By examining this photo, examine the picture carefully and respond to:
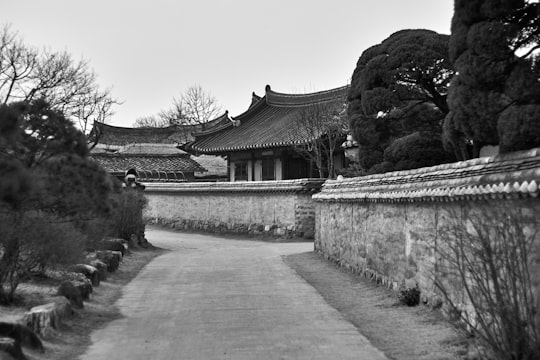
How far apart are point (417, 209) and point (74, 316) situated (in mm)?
5377

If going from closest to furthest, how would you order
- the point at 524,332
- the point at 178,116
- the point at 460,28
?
the point at 524,332, the point at 460,28, the point at 178,116

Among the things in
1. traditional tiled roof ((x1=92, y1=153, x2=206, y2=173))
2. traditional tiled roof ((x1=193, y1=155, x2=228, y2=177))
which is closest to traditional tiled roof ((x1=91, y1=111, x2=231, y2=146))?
traditional tiled roof ((x1=193, y1=155, x2=228, y2=177))

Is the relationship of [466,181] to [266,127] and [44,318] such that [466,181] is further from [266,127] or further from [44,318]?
[266,127]

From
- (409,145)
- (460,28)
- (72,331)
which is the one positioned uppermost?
(460,28)

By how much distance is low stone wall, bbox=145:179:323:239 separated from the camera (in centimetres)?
2792

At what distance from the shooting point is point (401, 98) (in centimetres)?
1669

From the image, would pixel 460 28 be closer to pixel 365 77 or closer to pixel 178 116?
pixel 365 77

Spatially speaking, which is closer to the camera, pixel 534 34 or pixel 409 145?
pixel 534 34

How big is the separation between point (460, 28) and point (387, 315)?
14.5 feet

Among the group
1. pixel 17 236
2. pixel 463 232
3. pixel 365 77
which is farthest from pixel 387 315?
pixel 365 77

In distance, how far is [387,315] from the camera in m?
10.3

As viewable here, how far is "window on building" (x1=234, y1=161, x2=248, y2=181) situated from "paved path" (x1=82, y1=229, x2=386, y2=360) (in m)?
20.5

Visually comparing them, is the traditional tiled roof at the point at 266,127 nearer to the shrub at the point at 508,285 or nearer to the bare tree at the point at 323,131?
the bare tree at the point at 323,131

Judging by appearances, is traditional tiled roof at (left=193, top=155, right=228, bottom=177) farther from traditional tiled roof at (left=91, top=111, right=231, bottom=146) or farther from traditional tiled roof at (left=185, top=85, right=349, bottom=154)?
traditional tiled roof at (left=185, top=85, right=349, bottom=154)
